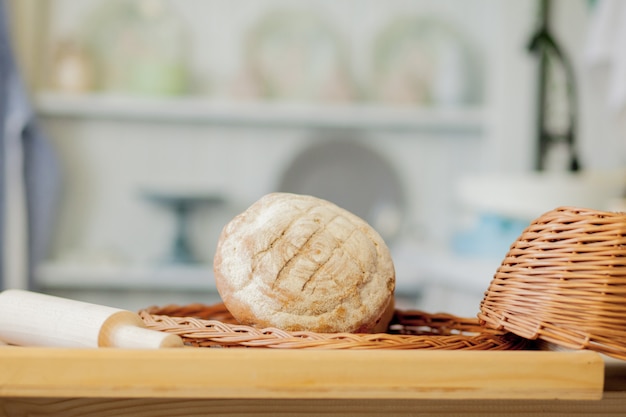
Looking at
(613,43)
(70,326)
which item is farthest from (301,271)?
(613,43)

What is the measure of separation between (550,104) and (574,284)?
241 centimetres

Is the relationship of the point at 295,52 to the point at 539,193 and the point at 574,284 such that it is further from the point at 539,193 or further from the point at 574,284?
the point at 574,284

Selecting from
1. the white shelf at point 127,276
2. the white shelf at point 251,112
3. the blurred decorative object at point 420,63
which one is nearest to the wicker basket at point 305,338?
the white shelf at point 127,276

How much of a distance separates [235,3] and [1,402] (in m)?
2.67

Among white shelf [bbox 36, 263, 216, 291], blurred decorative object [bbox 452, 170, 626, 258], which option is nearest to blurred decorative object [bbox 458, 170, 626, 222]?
blurred decorative object [bbox 452, 170, 626, 258]

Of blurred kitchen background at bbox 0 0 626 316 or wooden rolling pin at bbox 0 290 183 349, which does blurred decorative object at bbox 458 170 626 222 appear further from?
wooden rolling pin at bbox 0 290 183 349

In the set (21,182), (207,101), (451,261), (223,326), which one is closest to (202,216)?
(207,101)

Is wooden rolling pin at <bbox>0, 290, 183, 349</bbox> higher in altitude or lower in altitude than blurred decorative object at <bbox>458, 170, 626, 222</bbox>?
higher

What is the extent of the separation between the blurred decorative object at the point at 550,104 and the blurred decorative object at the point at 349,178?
599 mm

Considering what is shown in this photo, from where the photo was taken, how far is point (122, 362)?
49 centimetres

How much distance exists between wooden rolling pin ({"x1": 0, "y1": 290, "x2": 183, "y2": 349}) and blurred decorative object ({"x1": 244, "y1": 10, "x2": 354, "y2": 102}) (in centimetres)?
250

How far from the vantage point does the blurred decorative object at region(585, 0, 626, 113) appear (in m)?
2.27

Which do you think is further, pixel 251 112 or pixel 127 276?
pixel 251 112

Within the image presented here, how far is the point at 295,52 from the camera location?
122 inches
